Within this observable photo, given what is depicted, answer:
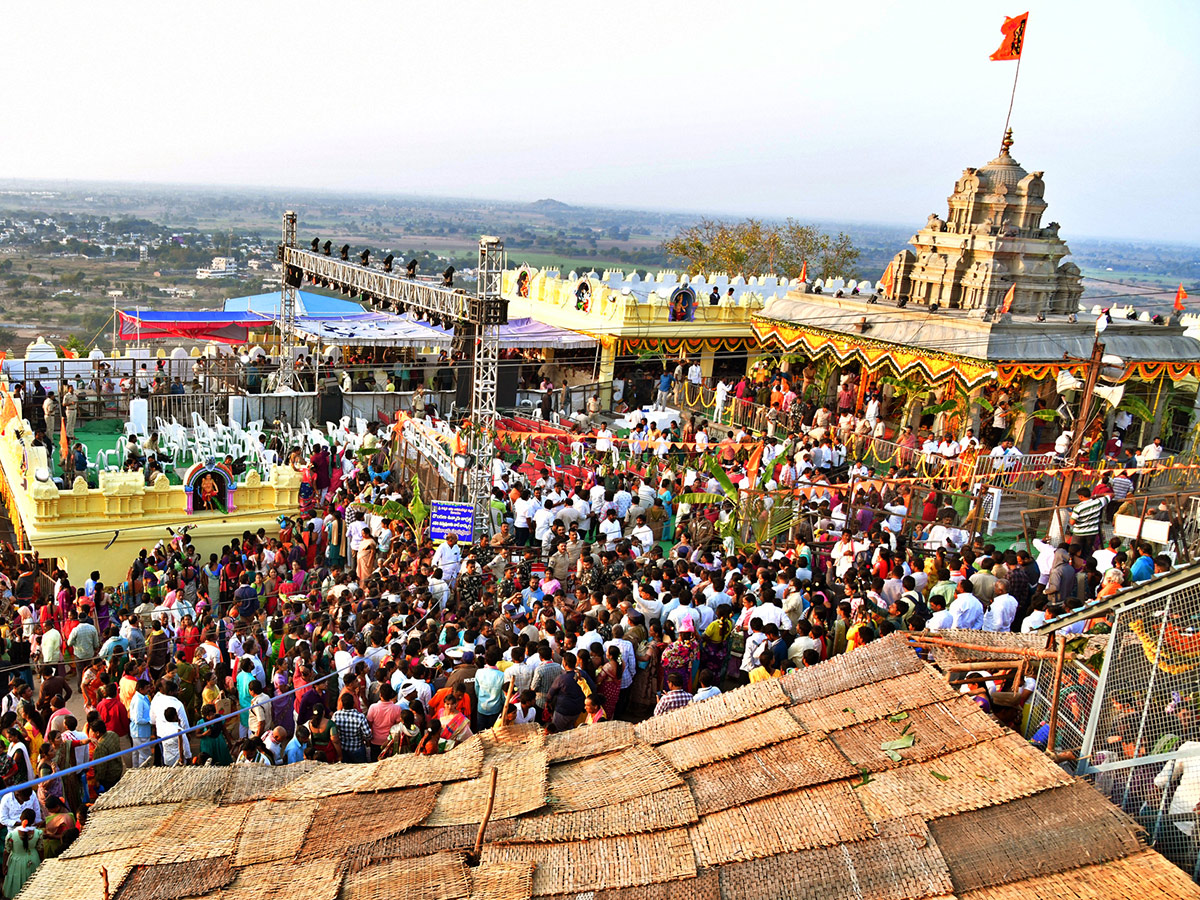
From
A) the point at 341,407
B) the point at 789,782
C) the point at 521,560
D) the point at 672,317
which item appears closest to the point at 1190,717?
the point at 789,782

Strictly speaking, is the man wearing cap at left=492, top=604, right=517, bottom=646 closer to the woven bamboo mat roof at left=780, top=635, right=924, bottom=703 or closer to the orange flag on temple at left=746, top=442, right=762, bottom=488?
the woven bamboo mat roof at left=780, top=635, right=924, bottom=703

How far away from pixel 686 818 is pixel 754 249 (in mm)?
45231

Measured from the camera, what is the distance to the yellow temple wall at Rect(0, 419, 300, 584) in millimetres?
15039

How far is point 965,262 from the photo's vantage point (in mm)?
23000

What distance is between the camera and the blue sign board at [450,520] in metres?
13.8

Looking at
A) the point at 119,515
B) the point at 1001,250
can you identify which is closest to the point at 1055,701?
the point at 119,515

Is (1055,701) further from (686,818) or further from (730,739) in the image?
(686,818)

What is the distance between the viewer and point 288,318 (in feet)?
78.9

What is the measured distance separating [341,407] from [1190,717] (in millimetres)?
18737

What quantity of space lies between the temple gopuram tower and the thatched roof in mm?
17311

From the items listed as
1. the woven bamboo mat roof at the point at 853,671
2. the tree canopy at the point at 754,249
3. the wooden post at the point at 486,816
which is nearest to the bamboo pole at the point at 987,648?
the woven bamboo mat roof at the point at 853,671

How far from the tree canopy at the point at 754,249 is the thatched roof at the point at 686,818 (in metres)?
38.3

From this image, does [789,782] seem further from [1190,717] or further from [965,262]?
[965,262]

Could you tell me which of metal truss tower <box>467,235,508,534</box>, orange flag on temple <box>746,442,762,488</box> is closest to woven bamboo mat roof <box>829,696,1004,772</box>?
orange flag on temple <box>746,442,762,488</box>
